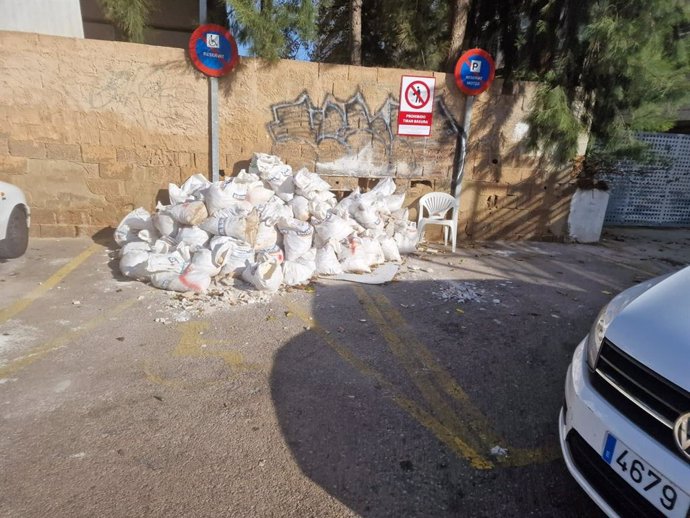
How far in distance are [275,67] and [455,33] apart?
10.1 ft

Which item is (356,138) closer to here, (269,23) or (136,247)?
(269,23)

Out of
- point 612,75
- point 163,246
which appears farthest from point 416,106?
point 163,246

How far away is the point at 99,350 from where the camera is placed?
330 centimetres

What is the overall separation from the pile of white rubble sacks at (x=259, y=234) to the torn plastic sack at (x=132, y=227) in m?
0.01

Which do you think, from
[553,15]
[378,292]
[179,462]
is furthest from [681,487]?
[553,15]

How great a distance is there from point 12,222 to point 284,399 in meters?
4.22

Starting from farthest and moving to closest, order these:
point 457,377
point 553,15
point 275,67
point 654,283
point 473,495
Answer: point 553,15
point 275,67
point 457,377
point 654,283
point 473,495

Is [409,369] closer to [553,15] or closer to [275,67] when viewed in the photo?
[275,67]

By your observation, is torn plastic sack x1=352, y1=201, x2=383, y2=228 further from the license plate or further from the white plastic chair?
the license plate

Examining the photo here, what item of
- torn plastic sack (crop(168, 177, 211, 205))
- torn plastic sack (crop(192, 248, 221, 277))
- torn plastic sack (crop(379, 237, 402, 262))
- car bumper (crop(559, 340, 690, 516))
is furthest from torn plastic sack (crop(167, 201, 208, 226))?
car bumper (crop(559, 340, 690, 516))

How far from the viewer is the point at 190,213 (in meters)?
4.94

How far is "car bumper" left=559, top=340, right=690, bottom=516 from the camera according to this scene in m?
1.51

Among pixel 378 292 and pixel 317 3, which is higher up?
pixel 317 3

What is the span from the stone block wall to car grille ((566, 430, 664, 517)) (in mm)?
5220
